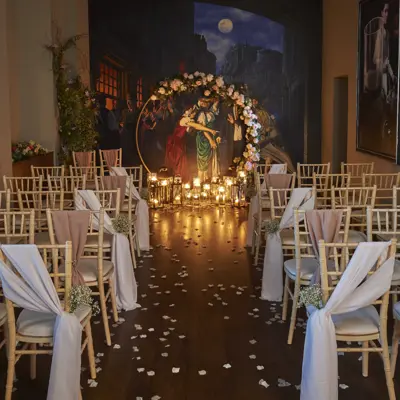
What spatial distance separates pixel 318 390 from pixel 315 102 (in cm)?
1057

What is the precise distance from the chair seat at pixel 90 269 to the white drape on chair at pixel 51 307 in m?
1.15

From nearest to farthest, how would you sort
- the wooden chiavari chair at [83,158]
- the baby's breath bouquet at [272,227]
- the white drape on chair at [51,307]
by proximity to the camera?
1. the white drape on chair at [51,307]
2. the baby's breath bouquet at [272,227]
3. the wooden chiavari chair at [83,158]

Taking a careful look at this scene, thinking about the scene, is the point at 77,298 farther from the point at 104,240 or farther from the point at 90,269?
the point at 104,240

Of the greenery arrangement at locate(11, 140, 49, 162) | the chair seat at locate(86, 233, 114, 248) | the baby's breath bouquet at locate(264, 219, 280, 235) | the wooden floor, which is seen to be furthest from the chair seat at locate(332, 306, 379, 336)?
the greenery arrangement at locate(11, 140, 49, 162)

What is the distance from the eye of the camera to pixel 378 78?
1030 cm

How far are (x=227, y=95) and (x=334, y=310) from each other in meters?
9.60

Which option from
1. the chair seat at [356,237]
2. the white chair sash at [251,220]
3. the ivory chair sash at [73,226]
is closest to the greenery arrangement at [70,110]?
the white chair sash at [251,220]

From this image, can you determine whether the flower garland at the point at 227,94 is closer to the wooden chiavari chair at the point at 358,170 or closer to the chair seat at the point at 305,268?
the wooden chiavari chair at the point at 358,170

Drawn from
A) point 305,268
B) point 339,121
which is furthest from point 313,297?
point 339,121

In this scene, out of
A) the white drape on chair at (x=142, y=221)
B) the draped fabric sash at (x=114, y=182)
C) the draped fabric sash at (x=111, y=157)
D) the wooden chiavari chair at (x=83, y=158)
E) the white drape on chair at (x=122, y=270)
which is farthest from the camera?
the draped fabric sash at (x=111, y=157)

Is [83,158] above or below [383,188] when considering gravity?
above

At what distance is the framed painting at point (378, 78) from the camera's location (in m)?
9.55

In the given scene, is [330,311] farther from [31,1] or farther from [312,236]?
[31,1]

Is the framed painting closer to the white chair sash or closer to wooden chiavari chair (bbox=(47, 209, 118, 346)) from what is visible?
the white chair sash
